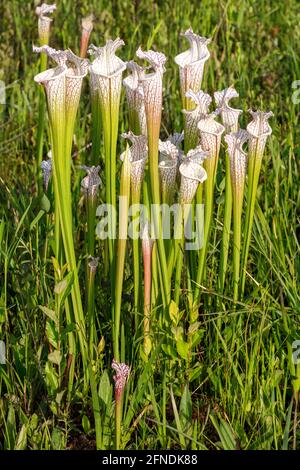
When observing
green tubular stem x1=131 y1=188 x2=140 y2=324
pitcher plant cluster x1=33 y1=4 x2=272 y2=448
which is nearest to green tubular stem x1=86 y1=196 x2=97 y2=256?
pitcher plant cluster x1=33 y1=4 x2=272 y2=448

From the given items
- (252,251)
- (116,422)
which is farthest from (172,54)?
(116,422)

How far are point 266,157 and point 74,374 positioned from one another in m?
0.91

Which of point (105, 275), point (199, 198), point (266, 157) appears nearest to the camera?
point (199, 198)

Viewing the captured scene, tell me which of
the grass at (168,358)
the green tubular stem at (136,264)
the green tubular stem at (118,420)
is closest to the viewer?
the green tubular stem at (118,420)

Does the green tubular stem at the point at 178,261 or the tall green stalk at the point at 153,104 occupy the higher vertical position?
the tall green stalk at the point at 153,104

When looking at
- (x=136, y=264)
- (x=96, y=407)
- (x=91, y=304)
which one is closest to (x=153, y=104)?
(x=136, y=264)

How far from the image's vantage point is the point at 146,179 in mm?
1771

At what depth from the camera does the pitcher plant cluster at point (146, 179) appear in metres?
1.62

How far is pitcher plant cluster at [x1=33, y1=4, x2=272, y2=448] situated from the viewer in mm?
1624

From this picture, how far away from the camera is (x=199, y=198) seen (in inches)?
69.9

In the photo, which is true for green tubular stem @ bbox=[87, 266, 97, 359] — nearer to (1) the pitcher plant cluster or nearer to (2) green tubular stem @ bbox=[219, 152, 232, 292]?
(1) the pitcher plant cluster

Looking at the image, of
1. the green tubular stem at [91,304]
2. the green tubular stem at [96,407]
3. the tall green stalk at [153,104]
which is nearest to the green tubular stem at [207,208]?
the tall green stalk at [153,104]

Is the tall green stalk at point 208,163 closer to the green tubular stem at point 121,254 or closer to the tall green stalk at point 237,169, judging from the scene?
the tall green stalk at point 237,169

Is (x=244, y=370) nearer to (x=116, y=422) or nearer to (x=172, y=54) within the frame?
(x=116, y=422)
